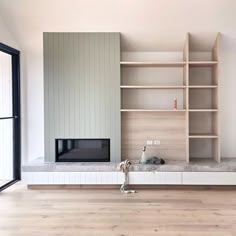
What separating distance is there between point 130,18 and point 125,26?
172mm

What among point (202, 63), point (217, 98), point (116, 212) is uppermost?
point (202, 63)

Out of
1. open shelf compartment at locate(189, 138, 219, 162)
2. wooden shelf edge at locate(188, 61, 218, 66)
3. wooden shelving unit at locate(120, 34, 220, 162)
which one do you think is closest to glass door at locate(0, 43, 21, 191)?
wooden shelving unit at locate(120, 34, 220, 162)

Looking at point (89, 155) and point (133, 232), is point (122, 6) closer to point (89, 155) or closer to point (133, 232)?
point (89, 155)

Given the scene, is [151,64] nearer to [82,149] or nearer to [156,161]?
[156,161]

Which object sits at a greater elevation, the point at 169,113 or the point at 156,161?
the point at 169,113

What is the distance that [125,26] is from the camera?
4434 millimetres

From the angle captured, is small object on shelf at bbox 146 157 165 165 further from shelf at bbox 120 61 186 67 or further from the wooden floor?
shelf at bbox 120 61 186 67

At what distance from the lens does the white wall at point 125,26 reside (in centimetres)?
414

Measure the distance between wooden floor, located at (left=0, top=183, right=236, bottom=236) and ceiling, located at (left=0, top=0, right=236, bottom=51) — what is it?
2590 mm

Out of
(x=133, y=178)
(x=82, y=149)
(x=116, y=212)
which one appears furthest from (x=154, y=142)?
(x=116, y=212)

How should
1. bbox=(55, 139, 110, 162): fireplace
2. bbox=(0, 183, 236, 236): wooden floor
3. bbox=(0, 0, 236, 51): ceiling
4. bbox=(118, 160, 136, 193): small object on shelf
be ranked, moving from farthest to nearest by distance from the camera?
bbox=(55, 139, 110, 162): fireplace, bbox=(118, 160, 136, 193): small object on shelf, bbox=(0, 0, 236, 51): ceiling, bbox=(0, 183, 236, 236): wooden floor

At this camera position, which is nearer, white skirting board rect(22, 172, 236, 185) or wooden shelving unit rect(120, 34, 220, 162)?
white skirting board rect(22, 172, 236, 185)

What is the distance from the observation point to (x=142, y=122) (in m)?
4.91

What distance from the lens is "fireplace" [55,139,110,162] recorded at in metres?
4.70
